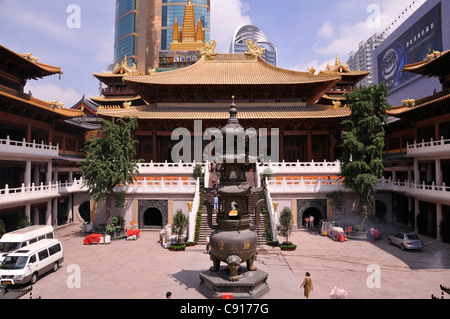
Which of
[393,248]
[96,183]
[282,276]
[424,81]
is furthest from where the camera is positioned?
[424,81]

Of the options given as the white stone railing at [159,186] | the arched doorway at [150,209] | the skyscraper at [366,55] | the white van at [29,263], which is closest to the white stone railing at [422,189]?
the white stone railing at [159,186]

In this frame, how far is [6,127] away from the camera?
72.3 feet

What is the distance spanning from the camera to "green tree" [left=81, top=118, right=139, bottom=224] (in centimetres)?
2048

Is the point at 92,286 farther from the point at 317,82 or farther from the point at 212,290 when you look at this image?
the point at 317,82

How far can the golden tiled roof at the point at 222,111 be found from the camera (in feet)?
88.5

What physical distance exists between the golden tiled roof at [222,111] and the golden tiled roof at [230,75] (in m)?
2.38

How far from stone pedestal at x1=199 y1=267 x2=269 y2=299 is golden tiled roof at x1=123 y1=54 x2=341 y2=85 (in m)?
20.8

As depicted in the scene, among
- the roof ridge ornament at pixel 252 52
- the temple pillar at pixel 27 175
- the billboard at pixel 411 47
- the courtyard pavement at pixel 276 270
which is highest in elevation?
the billboard at pixel 411 47

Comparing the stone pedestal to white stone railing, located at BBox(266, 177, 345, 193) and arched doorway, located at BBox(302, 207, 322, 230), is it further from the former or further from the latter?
arched doorway, located at BBox(302, 207, 322, 230)

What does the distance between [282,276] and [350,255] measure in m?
5.60

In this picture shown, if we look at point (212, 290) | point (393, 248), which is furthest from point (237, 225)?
point (393, 248)

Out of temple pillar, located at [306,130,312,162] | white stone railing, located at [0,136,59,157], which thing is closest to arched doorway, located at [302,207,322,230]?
temple pillar, located at [306,130,312,162]

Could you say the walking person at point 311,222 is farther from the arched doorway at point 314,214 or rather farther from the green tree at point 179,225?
the green tree at point 179,225

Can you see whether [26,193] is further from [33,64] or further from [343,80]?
[343,80]
